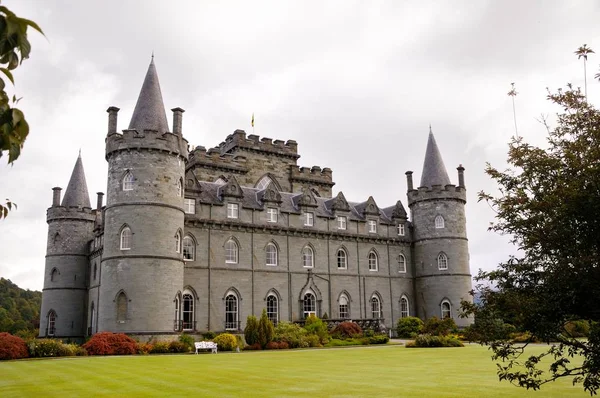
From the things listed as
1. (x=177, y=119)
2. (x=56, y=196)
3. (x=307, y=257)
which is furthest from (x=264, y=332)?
(x=56, y=196)

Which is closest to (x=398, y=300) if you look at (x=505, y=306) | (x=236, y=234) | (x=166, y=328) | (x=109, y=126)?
(x=236, y=234)

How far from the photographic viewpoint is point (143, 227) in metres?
34.9

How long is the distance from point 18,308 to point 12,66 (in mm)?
77946

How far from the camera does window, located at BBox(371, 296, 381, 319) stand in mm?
46312

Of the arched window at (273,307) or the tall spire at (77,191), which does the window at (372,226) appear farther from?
the tall spire at (77,191)

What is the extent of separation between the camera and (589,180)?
9102 mm

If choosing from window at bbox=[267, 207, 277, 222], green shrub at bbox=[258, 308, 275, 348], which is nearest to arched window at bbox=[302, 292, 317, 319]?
window at bbox=[267, 207, 277, 222]

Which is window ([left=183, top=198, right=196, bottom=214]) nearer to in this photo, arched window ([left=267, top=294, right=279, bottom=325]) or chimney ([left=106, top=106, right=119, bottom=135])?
chimney ([left=106, top=106, right=119, bottom=135])

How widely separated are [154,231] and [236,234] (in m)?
6.97

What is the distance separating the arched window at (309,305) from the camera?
42.7m

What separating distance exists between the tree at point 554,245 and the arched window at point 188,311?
29.2m

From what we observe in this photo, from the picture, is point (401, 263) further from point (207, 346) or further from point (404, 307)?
point (207, 346)

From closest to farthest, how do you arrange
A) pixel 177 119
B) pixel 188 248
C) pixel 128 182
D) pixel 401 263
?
pixel 128 182, pixel 177 119, pixel 188 248, pixel 401 263

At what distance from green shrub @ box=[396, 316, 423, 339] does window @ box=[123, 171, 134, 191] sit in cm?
2272
